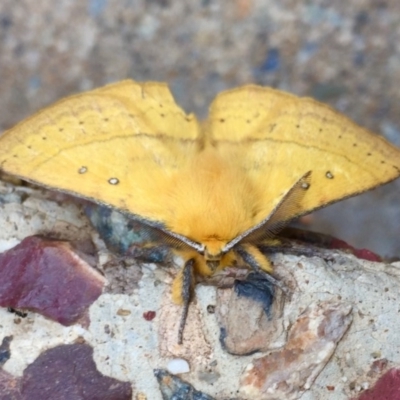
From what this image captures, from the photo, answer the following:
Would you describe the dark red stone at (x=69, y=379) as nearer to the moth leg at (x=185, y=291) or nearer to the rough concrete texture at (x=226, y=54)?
the moth leg at (x=185, y=291)

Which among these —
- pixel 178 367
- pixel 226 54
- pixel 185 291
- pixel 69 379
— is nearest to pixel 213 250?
pixel 185 291

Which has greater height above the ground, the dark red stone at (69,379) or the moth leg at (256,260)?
the moth leg at (256,260)

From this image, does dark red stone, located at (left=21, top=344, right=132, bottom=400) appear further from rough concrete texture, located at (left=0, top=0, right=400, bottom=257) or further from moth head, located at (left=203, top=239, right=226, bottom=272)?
rough concrete texture, located at (left=0, top=0, right=400, bottom=257)

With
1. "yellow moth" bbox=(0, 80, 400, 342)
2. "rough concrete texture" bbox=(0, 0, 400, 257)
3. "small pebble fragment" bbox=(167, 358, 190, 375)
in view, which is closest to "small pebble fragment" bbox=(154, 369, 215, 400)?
"small pebble fragment" bbox=(167, 358, 190, 375)

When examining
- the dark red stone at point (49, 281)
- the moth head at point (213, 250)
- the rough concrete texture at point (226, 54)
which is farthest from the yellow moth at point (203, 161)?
the rough concrete texture at point (226, 54)

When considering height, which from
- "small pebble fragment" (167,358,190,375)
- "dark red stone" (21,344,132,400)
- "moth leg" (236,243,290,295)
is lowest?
"dark red stone" (21,344,132,400)

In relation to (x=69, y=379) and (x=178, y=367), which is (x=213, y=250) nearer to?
(x=178, y=367)

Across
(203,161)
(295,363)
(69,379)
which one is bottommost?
(69,379)
